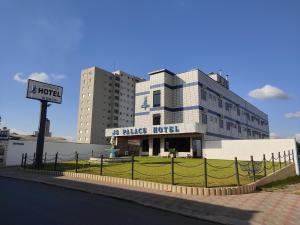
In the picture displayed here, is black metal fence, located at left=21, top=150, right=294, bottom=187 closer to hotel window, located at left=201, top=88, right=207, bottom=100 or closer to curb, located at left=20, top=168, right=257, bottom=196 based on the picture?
curb, located at left=20, top=168, right=257, bottom=196

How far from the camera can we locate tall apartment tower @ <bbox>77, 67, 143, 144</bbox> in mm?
71375

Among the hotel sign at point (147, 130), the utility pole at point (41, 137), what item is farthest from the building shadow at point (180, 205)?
the hotel sign at point (147, 130)

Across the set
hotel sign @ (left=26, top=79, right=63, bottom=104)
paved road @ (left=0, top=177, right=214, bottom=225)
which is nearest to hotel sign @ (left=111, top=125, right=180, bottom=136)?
hotel sign @ (left=26, top=79, right=63, bottom=104)

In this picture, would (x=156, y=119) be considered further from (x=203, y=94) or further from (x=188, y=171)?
(x=188, y=171)

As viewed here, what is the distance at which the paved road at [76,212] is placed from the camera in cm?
651

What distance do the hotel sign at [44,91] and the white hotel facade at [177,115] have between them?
1254 cm

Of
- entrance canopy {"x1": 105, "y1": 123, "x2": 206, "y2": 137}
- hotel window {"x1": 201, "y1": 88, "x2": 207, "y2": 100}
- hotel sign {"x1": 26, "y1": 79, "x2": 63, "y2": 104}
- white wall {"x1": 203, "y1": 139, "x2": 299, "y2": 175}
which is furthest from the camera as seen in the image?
hotel window {"x1": 201, "y1": 88, "x2": 207, "y2": 100}

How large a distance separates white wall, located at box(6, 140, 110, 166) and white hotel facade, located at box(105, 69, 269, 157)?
3.49 meters

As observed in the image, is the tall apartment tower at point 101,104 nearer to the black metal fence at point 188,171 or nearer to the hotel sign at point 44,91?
the black metal fence at point 188,171

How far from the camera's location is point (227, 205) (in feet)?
28.7

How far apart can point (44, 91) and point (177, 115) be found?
18202 mm

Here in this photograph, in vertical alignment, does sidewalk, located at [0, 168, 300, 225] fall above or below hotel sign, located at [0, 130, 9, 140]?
below

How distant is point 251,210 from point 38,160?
18.7 metres

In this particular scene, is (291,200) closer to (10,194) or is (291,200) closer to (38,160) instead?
(10,194)
